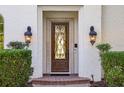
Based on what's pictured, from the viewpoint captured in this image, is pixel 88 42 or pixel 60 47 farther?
pixel 60 47

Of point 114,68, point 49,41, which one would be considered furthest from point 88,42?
point 114,68

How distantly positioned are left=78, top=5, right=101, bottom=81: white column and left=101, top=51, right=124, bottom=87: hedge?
3180mm

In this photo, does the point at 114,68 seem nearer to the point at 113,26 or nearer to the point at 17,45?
the point at 17,45

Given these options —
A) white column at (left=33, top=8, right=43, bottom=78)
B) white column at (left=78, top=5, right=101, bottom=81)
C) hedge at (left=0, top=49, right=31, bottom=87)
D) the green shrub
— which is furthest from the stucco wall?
hedge at (left=0, top=49, right=31, bottom=87)

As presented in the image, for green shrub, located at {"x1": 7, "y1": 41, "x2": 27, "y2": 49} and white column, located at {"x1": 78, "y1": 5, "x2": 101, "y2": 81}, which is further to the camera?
white column, located at {"x1": 78, "y1": 5, "x2": 101, "y2": 81}

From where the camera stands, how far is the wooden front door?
13.4 metres

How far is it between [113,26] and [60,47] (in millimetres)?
2189

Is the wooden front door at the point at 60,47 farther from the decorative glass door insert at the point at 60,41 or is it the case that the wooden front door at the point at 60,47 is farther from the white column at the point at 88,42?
the white column at the point at 88,42

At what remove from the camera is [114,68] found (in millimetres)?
8523

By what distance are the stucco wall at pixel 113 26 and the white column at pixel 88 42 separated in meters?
0.44

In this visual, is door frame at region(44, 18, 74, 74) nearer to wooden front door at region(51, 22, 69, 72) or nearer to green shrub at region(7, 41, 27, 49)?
wooden front door at region(51, 22, 69, 72)
